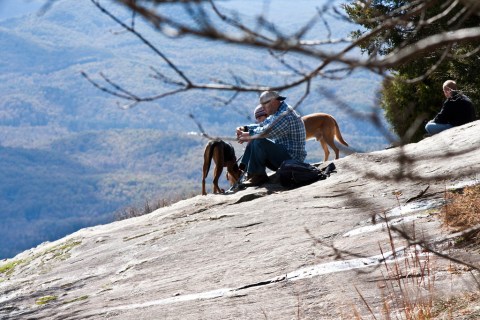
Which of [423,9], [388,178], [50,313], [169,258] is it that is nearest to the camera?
[423,9]

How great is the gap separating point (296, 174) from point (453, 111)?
3009mm

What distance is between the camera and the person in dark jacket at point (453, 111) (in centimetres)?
1273

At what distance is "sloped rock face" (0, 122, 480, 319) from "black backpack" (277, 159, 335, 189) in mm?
250

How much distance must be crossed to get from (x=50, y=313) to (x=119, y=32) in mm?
5888

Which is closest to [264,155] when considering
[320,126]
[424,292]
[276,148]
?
[276,148]

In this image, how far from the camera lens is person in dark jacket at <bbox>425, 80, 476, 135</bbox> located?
12.7 metres

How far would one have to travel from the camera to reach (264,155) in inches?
474

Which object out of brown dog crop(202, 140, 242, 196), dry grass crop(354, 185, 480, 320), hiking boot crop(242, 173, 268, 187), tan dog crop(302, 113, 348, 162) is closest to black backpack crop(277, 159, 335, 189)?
hiking boot crop(242, 173, 268, 187)

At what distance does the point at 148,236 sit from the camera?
10859 millimetres

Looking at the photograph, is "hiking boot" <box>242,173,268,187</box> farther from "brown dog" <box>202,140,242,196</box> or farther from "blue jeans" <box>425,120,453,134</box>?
"blue jeans" <box>425,120,453,134</box>

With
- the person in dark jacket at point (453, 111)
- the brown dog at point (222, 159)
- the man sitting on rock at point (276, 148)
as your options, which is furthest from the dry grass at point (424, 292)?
the brown dog at point (222, 159)

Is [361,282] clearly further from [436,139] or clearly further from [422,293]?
[436,139]

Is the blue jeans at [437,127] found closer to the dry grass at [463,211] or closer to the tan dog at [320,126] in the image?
the dry grass at [463,211]

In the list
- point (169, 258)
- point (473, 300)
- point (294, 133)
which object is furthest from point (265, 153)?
point (473, 300)
